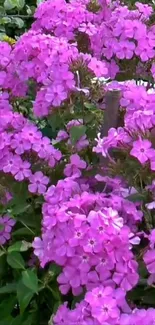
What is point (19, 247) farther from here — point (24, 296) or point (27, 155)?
point (27, 155)

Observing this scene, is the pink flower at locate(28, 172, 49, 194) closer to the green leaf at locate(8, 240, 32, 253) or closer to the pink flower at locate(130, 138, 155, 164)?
the green leaf at locate(8, 240, 32, 253)

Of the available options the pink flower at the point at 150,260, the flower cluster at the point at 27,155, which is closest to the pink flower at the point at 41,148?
the flower cluster at the point at 27,155

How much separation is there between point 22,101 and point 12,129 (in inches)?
12.7

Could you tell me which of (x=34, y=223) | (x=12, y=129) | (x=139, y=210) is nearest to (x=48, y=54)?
(x=12, y=129)

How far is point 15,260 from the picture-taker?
57.2 inches

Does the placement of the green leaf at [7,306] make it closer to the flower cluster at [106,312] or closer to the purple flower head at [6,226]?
the purple flower head at [6,226]

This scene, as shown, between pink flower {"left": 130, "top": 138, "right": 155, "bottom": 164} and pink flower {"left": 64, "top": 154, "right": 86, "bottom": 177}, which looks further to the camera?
pink flower {"left": 64, "top": 154, "right": 86, "bottom": 177}

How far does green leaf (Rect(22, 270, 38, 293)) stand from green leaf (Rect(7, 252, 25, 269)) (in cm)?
5

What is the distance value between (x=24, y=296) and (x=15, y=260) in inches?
3.8

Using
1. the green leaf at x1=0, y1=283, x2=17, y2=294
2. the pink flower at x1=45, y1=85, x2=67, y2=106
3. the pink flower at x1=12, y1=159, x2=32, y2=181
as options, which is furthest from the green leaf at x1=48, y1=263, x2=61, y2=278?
the pink flower at x1=45, y1=85, x2=67, y2=106

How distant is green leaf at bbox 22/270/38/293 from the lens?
1.35 metres

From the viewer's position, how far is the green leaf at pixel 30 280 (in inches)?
53.0

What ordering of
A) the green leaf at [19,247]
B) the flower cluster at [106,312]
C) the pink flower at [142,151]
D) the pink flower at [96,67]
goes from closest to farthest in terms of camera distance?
1. the flower cluster at [106,312]
2. the pink flower at [142,151]
3. the green leaf at [19,247]
4. the pink flower at [96,67]

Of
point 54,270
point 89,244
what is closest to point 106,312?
point 89,244
